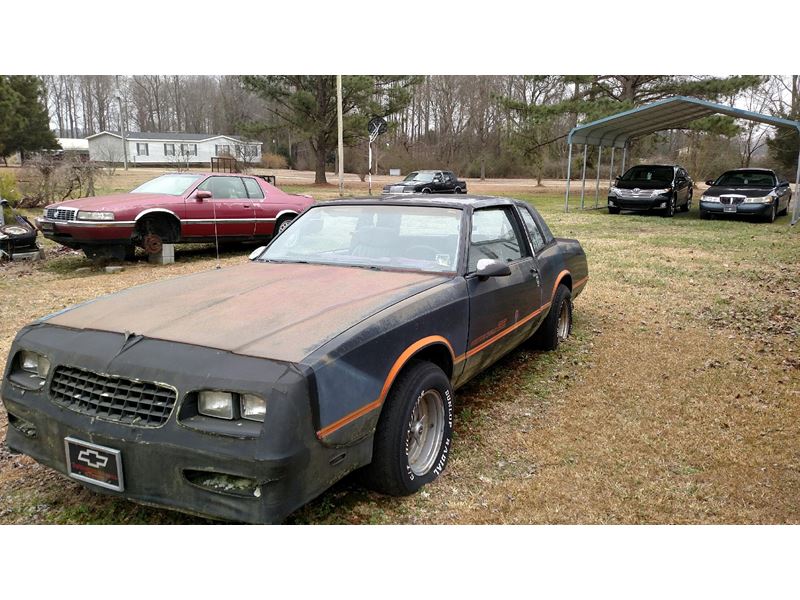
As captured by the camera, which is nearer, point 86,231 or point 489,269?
point 489,269

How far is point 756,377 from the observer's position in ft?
16.5

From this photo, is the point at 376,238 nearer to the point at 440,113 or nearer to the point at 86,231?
the point at 86,231

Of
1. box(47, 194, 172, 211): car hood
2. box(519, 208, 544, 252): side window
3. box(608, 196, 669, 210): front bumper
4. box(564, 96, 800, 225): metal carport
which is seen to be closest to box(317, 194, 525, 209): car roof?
box(519, 208, 544, 252): side window

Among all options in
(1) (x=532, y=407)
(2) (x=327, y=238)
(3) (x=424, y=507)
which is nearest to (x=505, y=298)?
(1) (x=532, y=407)

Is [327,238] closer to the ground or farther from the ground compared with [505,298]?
farther from the ground

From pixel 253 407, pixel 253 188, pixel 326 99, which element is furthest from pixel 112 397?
pixel 326 99

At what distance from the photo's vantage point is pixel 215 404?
2367 millimetres

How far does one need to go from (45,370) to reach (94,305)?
552 mm

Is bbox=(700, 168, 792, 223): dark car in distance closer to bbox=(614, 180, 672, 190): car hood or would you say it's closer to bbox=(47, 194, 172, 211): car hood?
bbox=(614, 180, 672, 190): car hood

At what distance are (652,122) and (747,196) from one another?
6123mm

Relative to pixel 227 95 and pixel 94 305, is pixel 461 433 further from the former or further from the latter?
pixel 227 95

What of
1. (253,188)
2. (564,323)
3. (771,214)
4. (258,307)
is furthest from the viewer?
(771,214)

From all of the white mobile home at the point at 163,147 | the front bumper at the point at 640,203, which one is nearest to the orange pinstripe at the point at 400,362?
the front bumper at the point at 640,203

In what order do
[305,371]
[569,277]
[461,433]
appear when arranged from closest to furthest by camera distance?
[305,371], [461,433], [569,277]
